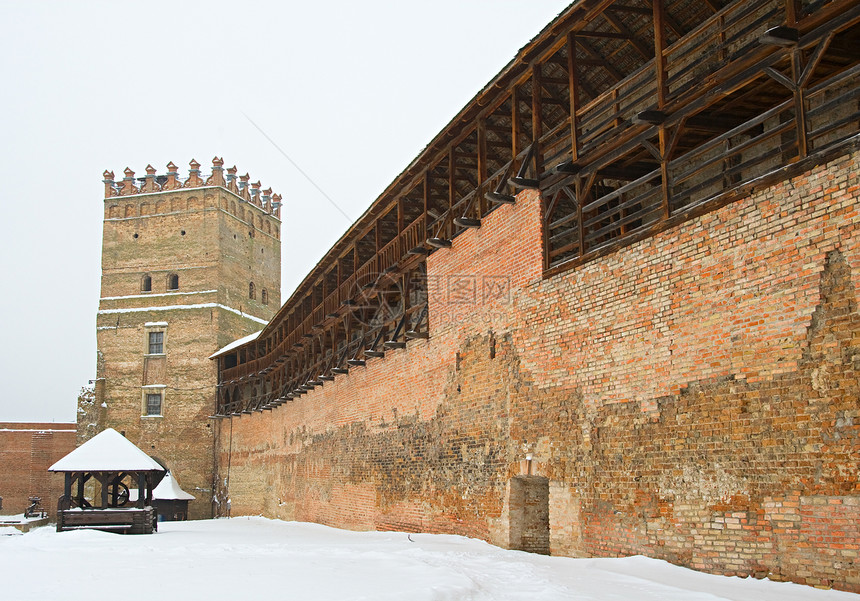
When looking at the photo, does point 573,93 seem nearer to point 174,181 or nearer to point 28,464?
point 174,181

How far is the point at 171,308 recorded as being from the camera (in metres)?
38.2

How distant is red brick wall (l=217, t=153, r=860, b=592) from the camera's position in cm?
666

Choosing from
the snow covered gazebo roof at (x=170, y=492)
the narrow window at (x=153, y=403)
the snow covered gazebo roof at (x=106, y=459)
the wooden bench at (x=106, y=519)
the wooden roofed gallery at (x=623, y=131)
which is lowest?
the snow covered gazebo roof at (x=170, y=492)

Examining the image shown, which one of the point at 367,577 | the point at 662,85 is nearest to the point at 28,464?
the point at 367,577

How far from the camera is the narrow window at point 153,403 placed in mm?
37281

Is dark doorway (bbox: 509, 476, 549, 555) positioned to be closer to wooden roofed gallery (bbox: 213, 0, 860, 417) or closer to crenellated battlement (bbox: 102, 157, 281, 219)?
wooden roofed gallery (bbox: 213, 0, 860, 417)

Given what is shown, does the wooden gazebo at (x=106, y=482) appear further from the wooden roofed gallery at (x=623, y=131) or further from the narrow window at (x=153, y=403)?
the narrow window at (x=153, y=403)

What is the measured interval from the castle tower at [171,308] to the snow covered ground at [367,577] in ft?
83.9

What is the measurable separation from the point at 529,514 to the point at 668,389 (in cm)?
382

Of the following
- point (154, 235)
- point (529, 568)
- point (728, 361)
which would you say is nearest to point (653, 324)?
point (728, 361)

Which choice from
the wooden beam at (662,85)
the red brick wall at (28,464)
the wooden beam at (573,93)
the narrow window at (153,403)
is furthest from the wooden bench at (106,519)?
the red brick wall at (28,464)

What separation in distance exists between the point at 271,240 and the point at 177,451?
1250 centimetres

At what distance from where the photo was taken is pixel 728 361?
7.68m

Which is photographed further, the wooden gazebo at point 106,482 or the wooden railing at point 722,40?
the wooden gazebo at point 106,482
